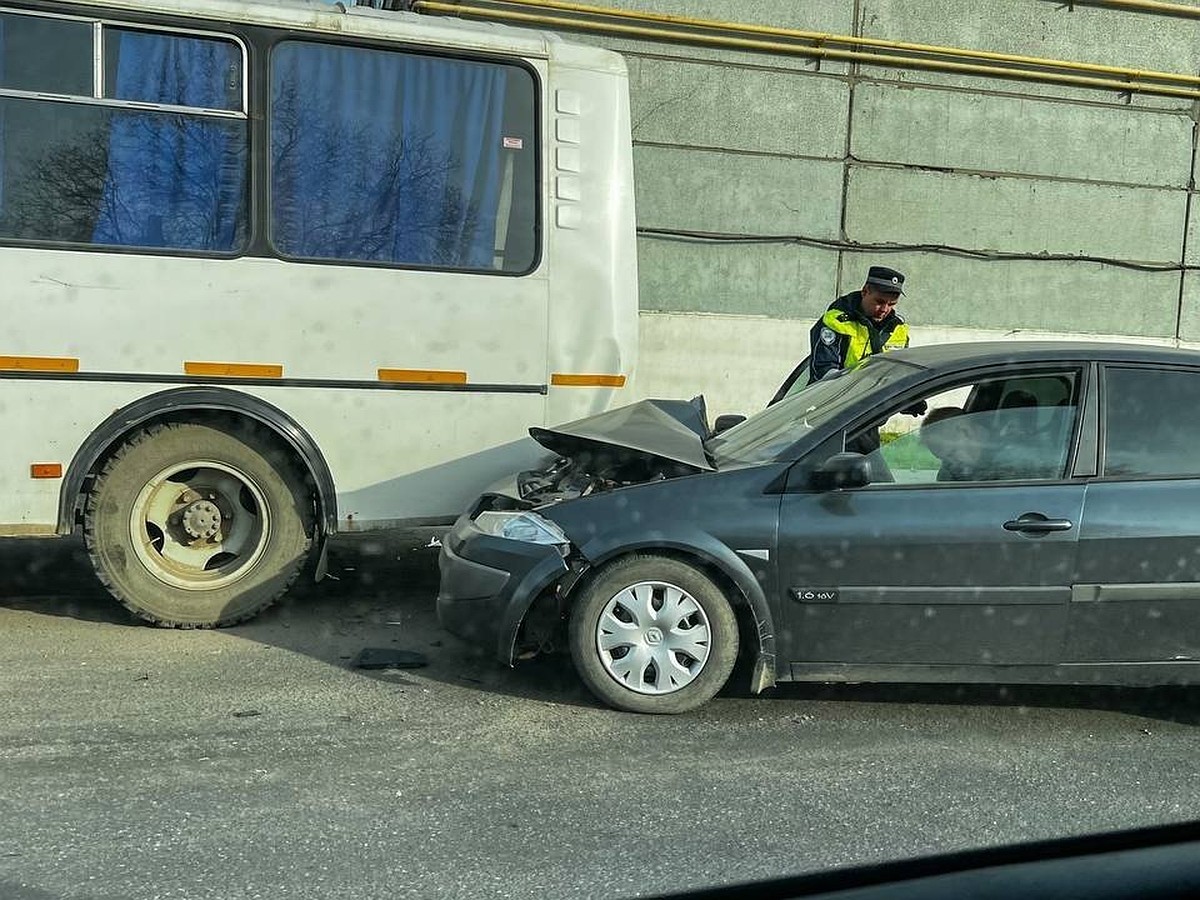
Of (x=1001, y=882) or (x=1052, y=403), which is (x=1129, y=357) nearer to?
(x=1052, y=403)

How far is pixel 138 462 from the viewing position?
5793mm

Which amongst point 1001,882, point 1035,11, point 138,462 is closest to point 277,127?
point 138,462

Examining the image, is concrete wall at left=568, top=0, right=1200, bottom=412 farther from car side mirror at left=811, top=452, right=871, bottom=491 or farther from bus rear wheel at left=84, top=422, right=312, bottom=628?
car side mirror at left=811, top=452, right=871, bottom=491

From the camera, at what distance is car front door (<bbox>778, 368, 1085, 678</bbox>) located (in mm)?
4551

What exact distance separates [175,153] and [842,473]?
344cm

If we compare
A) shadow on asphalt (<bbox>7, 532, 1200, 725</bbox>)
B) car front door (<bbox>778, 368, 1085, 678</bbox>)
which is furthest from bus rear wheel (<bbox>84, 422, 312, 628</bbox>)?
car front door (<bbox>778, 368, 1085, 678</bbox>)

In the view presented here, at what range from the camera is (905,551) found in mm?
4559

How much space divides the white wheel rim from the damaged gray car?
1.60 meters

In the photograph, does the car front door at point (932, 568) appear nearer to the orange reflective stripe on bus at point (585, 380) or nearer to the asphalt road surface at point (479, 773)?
the asphalt road surface at point (479, 773)

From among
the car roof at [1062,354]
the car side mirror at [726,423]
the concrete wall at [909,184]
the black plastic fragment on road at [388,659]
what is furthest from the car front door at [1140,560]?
the concrete wall at [909,184]

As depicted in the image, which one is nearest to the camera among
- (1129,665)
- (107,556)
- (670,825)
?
(670,825)

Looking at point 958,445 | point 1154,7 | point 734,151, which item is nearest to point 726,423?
point 958,445

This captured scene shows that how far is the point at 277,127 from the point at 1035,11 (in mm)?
8841

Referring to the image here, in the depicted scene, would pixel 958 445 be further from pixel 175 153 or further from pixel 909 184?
pixel 909 184
